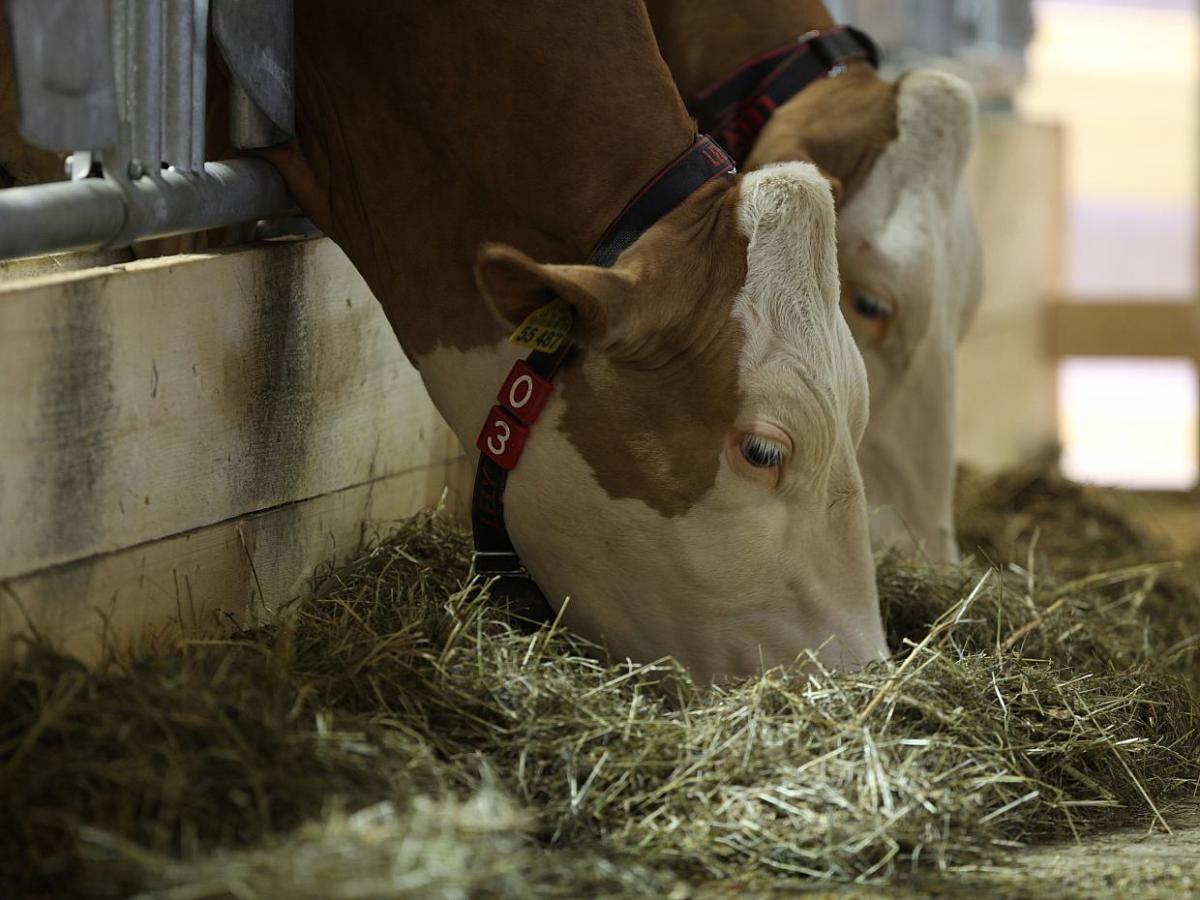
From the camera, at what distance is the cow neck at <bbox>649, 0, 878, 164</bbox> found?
12.9ft

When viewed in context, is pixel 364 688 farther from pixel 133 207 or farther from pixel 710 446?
pixel 133 207

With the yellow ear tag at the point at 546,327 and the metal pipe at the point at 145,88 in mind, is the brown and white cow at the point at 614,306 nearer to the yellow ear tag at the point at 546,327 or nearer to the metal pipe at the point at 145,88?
the yellow ear tag at the point at 546,327

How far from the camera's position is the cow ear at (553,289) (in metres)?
2.52

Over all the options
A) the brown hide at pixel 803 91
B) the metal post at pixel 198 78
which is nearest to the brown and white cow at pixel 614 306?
the metal post at pixel 198 78

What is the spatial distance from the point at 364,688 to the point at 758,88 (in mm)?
1950

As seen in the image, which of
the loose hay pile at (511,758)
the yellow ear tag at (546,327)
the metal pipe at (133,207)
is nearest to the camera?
the loose hay pile at (511,758)

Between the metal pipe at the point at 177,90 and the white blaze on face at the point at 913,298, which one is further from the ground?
the metal pipe at the point at 177,90

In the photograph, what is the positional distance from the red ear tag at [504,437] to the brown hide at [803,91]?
1.21 meters

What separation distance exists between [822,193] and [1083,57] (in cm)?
2004

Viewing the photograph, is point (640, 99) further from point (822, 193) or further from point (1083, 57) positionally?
point (1083, 57)

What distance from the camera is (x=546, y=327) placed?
8.81 ft

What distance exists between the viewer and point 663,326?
105 inches

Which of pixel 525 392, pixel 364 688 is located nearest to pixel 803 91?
pixel 525 392

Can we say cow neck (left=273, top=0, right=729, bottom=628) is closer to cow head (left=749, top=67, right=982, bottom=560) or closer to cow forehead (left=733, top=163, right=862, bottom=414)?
cow forehead (left=733, top=163, right=862, bottom=414)
